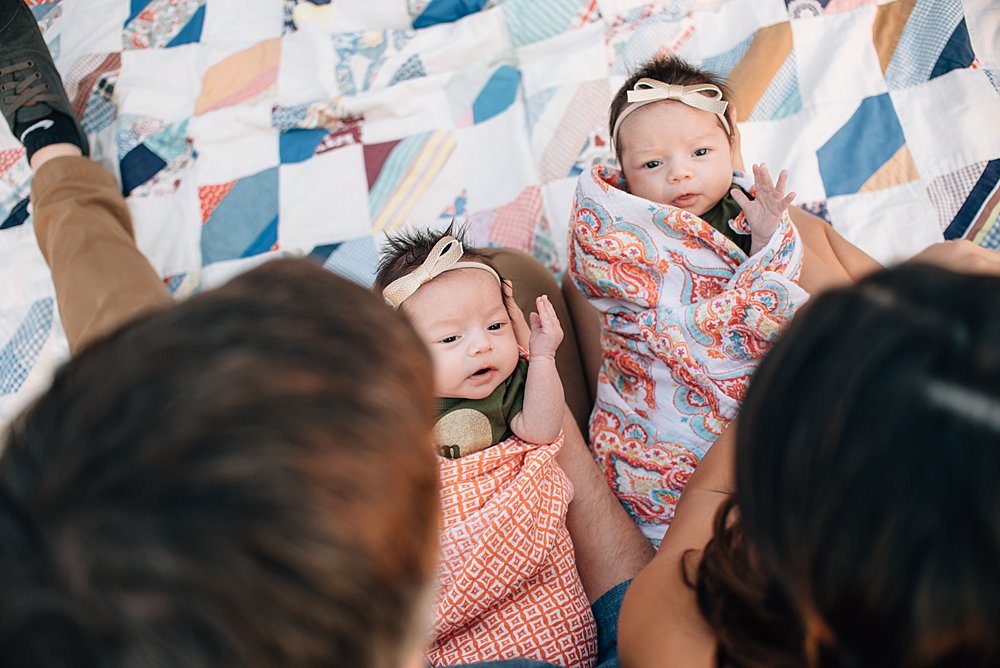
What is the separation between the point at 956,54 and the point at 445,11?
1246 mm

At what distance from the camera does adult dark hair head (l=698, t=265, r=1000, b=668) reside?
429mm

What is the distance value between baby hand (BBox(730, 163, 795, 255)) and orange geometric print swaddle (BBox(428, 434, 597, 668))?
0.62 metres

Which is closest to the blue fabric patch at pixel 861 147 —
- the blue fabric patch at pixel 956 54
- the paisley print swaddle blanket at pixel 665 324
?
the blue fabric patch at pixel 956 54

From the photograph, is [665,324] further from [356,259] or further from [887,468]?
[887,468]

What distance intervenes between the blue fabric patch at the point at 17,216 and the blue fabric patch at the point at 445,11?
112 centimetres

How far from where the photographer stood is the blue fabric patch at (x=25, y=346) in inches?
68.3

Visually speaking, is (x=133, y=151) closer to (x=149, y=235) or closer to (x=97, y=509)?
(x=149, y=235)

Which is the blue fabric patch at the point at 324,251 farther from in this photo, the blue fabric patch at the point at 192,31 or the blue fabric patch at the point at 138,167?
the blue fabric patch at the point at 192,31

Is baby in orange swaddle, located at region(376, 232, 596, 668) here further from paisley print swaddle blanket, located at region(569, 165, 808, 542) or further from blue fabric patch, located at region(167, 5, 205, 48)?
blue fabric patch, located at region(167, 5, 205, 48)

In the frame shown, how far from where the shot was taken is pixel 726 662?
0.70 meters

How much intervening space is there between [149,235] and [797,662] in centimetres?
179

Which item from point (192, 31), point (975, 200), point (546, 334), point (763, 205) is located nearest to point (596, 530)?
point (546, 334)

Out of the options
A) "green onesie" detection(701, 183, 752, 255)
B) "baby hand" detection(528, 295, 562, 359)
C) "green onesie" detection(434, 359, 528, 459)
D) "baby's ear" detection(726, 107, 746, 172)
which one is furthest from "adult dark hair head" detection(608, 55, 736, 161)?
"green onesie" detection(434, 359, 528, 459)

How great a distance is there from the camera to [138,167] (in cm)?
198
